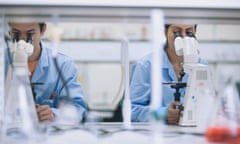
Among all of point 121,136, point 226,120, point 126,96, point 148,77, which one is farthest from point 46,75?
point 226,120

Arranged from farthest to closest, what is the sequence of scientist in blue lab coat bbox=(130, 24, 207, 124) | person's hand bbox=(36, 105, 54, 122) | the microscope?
scientist in blue lab coat bbox=(130, 24, 207, 124)
the microscope
person's hand bbox=(36, 105, 54, 122)

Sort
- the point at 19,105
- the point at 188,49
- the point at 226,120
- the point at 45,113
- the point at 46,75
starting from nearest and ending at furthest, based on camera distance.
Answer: the point at 226,120, the point at 19,105, the point at 45,113, the point at 188,49, the point at 46,75

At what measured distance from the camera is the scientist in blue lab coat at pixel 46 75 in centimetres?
173

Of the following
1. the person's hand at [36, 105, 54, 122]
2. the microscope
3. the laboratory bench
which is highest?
the microscope

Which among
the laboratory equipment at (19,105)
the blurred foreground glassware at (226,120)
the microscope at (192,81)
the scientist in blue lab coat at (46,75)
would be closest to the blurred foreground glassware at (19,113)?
the laboratory equipment at (19,105)

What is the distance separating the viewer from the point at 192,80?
1.70 meters

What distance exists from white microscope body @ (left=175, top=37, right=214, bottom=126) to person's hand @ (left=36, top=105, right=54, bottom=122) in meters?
0.53

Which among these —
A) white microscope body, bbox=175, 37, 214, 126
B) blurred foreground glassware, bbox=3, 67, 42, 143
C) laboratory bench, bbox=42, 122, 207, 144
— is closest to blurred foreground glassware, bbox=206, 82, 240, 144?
laboratory bench, bbox=42, 122, 207, 144

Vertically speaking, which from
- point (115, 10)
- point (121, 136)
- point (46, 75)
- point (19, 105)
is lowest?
point (121, 136)

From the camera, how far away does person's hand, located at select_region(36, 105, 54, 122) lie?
1.55 m

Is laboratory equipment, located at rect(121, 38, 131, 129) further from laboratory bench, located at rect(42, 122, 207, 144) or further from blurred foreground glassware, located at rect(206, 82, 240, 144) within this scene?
blurred foreground glassware, located at rect(206, 82, 240, 144)

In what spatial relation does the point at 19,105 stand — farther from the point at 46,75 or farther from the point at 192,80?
the point at 46,75

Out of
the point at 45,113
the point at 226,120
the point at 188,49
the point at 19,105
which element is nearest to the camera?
the point at 226,120

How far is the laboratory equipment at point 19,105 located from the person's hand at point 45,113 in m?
0.09
